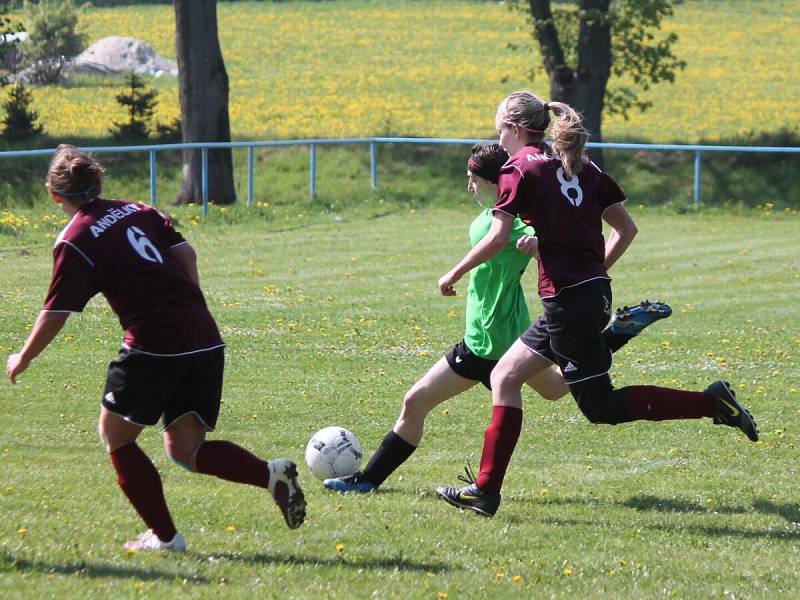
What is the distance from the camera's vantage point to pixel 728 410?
6.36m

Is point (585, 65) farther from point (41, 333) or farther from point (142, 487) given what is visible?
point (41, 333)

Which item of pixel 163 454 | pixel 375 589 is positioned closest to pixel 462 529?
pixel 375 589

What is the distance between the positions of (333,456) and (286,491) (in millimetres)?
1552

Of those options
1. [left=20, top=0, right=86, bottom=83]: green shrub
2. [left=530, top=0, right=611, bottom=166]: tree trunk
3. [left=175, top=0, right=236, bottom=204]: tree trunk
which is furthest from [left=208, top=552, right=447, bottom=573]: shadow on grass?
[left=20, top=0, right=86, bottom=83]: green shrub

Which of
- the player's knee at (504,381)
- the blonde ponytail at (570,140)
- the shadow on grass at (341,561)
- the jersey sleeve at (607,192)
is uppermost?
the blonde ponytail at (570,140)

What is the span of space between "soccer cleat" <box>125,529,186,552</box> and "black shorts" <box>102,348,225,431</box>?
509 millimetres

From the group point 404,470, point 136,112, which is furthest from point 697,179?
point 404,470

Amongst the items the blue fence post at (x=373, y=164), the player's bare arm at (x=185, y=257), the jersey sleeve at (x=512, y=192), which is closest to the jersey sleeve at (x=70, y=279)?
the player's bare arm at (x=185, y=257)

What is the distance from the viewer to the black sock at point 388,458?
6.97 metres

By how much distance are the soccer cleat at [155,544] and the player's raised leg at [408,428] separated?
159cm

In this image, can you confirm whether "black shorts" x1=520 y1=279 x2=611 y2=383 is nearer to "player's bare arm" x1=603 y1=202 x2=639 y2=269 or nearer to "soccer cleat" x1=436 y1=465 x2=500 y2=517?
"player's bare arm" x1=603 y1=202 x2=639 y2=269

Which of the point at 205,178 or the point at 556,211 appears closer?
the point at 556,211

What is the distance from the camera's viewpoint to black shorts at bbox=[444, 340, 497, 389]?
22.1ft

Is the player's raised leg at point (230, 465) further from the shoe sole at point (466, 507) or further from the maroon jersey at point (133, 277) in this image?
the shoe sole at point (466, 507)
